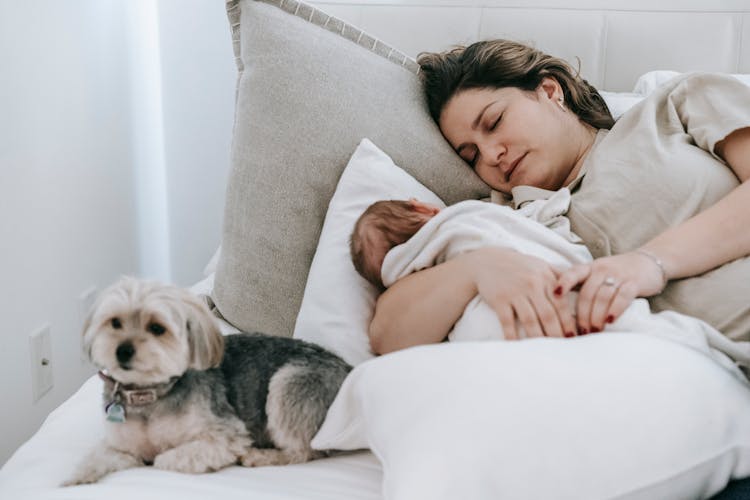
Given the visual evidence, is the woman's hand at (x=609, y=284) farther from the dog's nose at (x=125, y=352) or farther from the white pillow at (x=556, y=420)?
the dog's nose at (x=125, y=352)

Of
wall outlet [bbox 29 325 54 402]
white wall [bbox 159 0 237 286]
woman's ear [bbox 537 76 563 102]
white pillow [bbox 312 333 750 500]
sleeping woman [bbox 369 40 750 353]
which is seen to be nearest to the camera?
white pillow [bbox 312 333 750 500]

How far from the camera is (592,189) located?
1.23m

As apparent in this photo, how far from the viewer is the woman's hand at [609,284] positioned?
3.02ft

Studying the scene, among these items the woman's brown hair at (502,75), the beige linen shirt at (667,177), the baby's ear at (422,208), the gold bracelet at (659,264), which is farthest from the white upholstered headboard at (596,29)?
the gold bracelet at (659,264)

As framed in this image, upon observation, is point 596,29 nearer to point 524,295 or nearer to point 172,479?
point 524,295

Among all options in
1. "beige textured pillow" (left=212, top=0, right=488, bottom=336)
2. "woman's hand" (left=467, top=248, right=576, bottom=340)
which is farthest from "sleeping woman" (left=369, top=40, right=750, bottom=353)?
"beige textured pillow" (left=212, top=0, right=488, bottom=336)

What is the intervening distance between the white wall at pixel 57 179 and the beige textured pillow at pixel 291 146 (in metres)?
0.52

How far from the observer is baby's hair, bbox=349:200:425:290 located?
45.8 inches

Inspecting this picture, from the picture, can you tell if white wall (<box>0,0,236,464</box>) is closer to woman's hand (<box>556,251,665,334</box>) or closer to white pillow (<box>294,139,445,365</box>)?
white pillow (<box>294,139,445,365</box>)

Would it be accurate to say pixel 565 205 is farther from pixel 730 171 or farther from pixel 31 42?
pixel 31 42

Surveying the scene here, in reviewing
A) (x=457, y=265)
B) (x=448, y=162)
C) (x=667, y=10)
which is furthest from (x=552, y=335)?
(x=667, y=10)

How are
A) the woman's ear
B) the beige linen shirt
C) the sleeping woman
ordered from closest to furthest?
the sleeping woman
the beige linen shirt
the woman's ear

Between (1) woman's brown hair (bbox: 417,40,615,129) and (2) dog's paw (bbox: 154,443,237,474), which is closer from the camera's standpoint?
(2) dog's paw (bbox: 154,443,237,474)

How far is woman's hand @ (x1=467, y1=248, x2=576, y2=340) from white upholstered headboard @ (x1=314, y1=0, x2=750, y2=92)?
102cm
